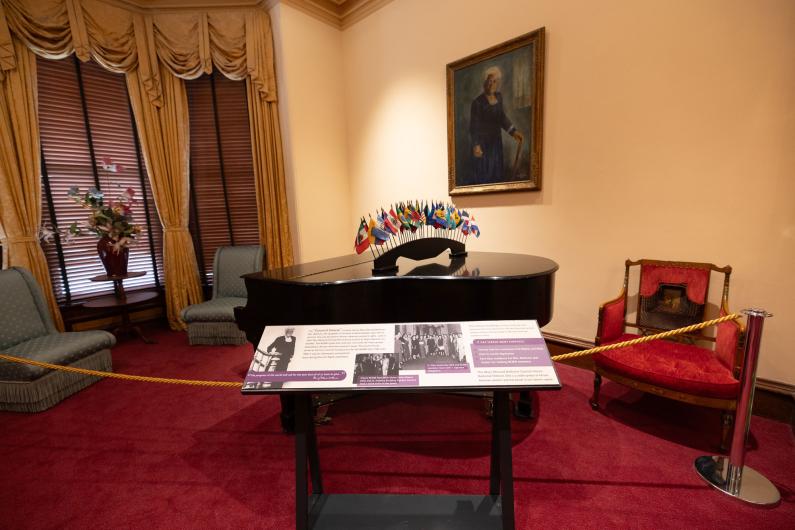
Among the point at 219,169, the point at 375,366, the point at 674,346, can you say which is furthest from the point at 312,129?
the point at 674,346

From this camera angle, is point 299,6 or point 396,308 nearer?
point 396,308

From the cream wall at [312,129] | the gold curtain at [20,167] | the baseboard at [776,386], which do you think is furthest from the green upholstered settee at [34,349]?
the baseboard at [776,386]

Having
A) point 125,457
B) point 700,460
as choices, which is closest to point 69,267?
point 125,457

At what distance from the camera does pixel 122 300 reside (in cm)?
354

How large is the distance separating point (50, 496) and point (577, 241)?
3.63m

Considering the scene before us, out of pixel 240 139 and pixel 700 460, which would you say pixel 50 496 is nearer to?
pixel 700 460

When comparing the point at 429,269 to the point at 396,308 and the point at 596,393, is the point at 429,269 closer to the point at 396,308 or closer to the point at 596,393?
the point at 396,308

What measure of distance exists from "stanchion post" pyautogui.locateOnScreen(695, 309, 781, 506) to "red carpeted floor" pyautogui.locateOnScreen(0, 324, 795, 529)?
50mm

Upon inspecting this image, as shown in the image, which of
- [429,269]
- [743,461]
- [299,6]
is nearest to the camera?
[743,461]

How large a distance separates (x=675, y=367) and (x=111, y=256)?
4.69 meters

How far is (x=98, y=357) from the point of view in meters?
2.89

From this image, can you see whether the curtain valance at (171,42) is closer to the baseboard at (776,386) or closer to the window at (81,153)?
the window at (81,153)

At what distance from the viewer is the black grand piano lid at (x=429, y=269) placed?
1860 mm

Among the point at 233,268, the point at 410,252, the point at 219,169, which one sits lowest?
the point at 233,268
